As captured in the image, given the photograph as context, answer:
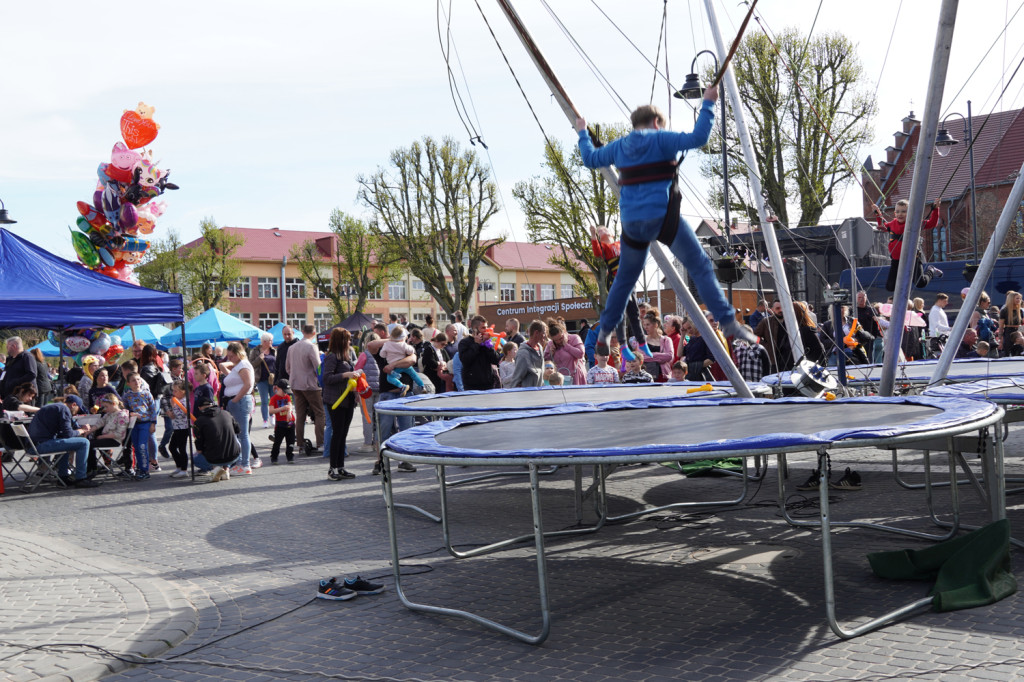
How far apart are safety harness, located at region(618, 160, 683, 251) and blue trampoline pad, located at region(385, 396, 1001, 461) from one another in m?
1.01

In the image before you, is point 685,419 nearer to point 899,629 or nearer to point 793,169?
point 899,629

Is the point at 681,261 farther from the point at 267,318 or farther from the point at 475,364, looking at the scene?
the point at 267,318

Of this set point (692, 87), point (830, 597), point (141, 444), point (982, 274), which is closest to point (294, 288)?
point (141, 444)

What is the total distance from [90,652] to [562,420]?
291cm

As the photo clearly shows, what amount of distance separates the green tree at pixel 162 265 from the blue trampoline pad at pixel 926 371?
1846 inches

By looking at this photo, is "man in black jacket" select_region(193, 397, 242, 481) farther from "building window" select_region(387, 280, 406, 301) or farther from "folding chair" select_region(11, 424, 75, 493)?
"building window" select_region(387, 280, 406, 301)

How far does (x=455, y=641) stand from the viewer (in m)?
3.95

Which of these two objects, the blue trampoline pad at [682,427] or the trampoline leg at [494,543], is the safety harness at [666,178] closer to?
the blue trampoline pad at [682,427]

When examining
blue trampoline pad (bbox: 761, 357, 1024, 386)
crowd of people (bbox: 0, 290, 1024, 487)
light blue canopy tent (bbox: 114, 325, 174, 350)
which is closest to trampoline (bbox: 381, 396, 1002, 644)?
blue trampoline pad (bbox: 761, 357, 1024, 386)

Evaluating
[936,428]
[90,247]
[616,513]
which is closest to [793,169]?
[90,247]

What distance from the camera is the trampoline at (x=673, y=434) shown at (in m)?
3.74

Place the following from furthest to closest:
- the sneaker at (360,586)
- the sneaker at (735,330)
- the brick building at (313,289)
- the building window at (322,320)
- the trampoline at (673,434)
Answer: the building window at (322,320) < the brick building at (313,289) < the sneaker at (735,330) < the sneaker at (360,586) < the trampoline at (673,434)

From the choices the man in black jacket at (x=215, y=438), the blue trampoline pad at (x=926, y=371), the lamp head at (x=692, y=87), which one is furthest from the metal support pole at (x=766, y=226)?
the man in black jacket at (x=215, y=438)

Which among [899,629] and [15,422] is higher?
[15,422]
